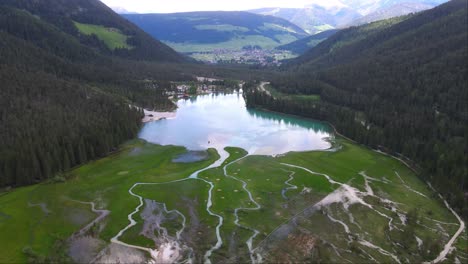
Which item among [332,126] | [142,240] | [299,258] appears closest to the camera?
[299,258]

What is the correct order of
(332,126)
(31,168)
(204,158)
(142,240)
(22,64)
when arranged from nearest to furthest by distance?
(142,240)
(31,168)
(204,158)
(332,126)
(22,64)

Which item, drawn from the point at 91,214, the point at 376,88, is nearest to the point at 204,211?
the point at 91,214

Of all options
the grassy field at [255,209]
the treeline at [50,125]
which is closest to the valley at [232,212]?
the grassy field at [255,209]

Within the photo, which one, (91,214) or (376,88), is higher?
(376,88)

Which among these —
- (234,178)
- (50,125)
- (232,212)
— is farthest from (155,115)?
(232,212)

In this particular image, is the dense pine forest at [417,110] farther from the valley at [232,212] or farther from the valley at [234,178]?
the valley at [232,212]

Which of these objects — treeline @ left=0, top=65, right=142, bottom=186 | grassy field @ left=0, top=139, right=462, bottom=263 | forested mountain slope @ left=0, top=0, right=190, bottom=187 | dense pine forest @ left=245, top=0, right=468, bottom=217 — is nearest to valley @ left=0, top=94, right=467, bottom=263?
grassy field @ left=0, top=139, right=462, bottom=263

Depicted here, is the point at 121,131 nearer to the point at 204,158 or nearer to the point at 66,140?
the point at 66,140
